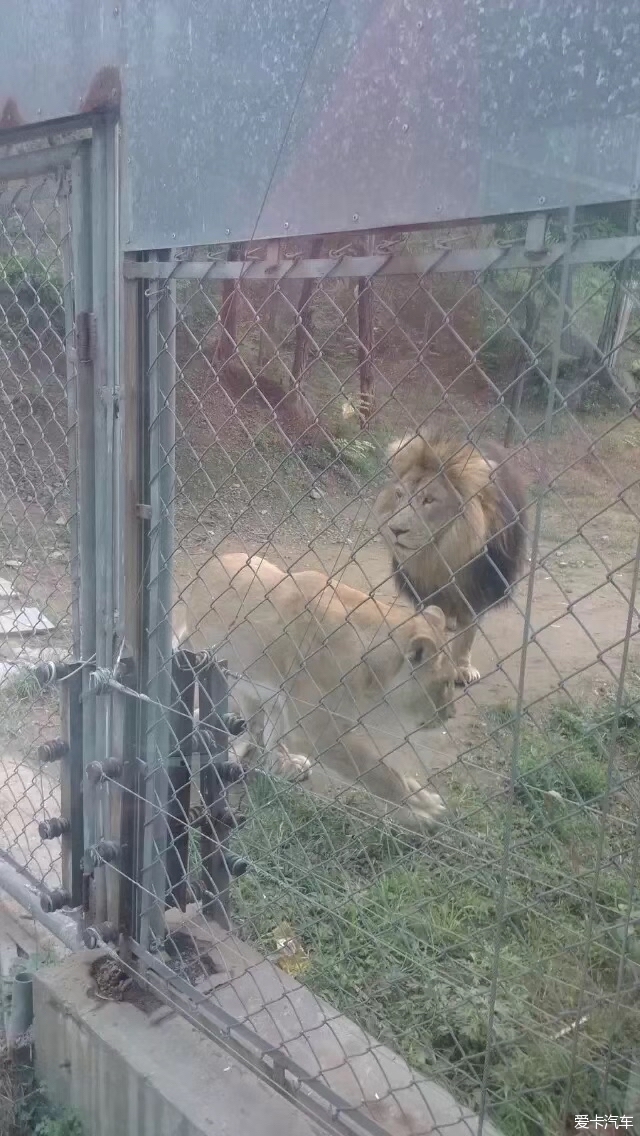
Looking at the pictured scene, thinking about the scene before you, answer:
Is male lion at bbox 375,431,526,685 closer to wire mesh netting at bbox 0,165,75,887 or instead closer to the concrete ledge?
wire mesh netting at bbox 0,165,75,887

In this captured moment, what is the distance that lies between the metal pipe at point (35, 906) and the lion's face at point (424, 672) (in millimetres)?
1170

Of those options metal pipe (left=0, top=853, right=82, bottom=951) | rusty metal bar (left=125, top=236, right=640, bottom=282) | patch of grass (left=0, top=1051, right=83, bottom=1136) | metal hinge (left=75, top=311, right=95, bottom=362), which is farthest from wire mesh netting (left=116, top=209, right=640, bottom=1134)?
patch of grass (left=0, top=1051, right=83, bottom=1136)

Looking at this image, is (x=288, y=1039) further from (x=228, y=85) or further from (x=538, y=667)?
(x=538, y=667)

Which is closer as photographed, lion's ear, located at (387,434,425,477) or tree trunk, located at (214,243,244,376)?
tree trunk, located at (214,243,244,376)

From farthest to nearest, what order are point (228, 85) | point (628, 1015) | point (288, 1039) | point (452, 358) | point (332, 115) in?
point (628, 1015) → point (452, 358) → point (288, 1039) → point (228, 85) → point (332, 115)

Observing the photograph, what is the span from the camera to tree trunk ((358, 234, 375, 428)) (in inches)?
64.6

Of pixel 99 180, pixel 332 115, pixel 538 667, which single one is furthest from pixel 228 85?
pixel 538 667

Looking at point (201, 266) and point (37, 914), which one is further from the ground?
point (201, 266)

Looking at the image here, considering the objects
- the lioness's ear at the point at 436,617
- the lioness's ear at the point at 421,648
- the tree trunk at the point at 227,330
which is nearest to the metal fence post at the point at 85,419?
the tree trunk at the point at 227,330

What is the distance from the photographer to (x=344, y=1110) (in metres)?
1.74

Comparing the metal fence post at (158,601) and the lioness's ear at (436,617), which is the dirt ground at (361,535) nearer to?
the metal fence post at (158,601)

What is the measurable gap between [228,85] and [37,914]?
2037 millimetres

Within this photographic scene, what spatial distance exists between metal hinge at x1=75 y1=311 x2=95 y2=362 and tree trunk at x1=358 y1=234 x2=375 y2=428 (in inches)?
23.0

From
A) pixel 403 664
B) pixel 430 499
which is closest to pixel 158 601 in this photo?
pixel 403 664
